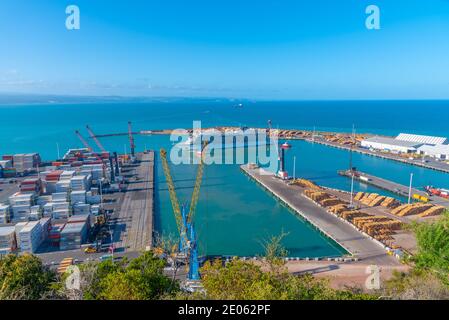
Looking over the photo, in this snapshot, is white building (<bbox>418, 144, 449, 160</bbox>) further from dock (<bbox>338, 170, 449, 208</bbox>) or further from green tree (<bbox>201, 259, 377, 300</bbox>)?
green tree (<bbox>201, 259, 377, 300</bbox>)

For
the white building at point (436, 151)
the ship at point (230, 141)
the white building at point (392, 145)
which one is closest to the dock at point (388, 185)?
the white building at point (392, 145)

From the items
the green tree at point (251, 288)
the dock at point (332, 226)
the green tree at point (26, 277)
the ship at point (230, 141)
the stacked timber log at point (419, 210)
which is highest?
the ship at point (230, 141)

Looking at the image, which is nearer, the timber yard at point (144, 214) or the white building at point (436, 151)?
the timber yard at point (144, 214)

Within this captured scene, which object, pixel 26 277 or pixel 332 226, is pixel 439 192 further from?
pixel 26 277

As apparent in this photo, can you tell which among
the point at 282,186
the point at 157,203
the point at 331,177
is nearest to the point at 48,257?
the point at 157,203

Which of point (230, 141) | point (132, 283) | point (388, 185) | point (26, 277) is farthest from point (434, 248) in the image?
point (230, 141)

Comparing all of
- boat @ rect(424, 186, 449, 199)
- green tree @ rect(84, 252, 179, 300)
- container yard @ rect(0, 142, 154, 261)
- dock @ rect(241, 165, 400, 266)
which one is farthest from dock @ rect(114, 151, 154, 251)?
boat @ rect(424, 186, 449, 199)

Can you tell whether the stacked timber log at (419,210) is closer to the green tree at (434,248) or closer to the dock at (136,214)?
the green tree at (434,248)
